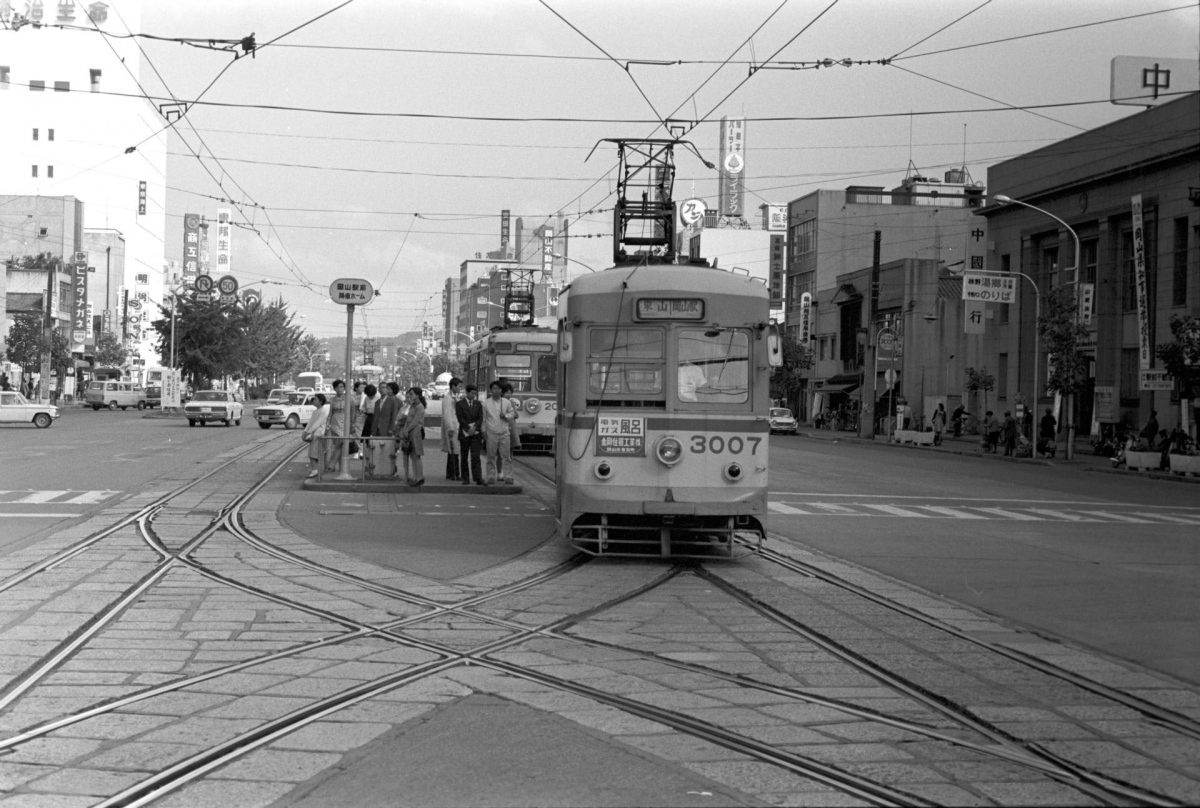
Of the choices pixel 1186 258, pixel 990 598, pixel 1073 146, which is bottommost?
pixel 990 598

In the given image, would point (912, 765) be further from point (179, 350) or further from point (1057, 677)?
point (179, 350)

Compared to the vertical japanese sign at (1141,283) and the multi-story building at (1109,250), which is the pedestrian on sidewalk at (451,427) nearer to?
the multi-story building at (1109,250)

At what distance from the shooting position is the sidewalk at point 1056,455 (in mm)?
37844

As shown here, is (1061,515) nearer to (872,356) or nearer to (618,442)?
(618,442)

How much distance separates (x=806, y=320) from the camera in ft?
292

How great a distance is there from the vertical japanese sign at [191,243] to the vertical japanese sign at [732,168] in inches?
1616

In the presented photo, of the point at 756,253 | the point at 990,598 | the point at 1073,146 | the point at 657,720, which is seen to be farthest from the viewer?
the point at 756,253

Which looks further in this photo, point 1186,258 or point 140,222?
point 140,222

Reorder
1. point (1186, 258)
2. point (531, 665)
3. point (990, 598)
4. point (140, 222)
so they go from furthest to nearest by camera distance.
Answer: point (140, 222), point (1186, 258), point (990, 598), point (531, 665)

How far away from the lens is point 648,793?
5.75m

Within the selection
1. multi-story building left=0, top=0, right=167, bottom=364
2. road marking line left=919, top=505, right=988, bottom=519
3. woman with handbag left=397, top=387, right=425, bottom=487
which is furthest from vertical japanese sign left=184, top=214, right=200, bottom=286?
road marking line left=919, top=505, right=988, bottom=519

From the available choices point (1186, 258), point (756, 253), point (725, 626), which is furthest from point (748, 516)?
point (756, 253)

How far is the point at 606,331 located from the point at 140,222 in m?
122

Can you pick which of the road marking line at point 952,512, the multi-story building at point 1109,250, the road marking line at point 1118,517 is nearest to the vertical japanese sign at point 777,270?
the multi-story building at point 1109,250
